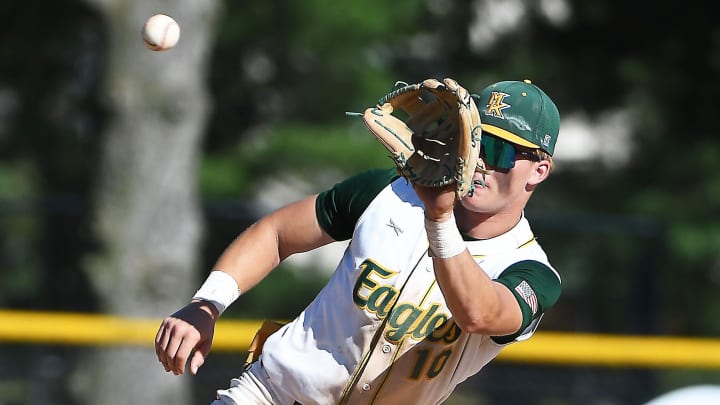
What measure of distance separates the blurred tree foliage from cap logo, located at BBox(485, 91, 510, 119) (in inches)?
251

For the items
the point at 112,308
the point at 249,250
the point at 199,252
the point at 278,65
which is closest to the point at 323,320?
the point at 249,250

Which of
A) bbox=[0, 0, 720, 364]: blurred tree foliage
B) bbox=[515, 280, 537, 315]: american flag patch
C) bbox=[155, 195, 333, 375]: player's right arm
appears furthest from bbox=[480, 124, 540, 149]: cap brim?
bbox=[0, 0, 720, 364]: blurred tree foliage

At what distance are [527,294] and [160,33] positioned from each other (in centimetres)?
138

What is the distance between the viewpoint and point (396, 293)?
135 inches

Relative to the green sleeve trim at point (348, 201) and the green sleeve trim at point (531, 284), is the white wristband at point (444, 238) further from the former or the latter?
the green sleeve trim at point (348, 201)

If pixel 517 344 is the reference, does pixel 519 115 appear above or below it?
above

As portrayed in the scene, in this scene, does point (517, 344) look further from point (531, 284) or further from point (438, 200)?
point (438, 200)

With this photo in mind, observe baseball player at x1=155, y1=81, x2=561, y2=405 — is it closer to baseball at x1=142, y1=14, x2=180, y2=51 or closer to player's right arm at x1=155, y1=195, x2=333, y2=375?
player's right arm at x1=155, y1=195, x2=333, y2=375

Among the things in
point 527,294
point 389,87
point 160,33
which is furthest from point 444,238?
point 389,87

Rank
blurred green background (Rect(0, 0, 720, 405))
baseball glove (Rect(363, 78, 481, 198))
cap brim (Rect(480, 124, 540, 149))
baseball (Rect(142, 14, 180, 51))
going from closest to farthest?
baseball glove (Rect(363, 78, 481, 198)), cap brim (Rect(480, 124, 540, 149)), baseball (Rect(142, 14, 180, 51)), blurred green background (Rect(0, 0, 720, 405))

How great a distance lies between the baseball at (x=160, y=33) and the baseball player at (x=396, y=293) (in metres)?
0.68

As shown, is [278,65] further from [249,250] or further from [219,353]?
[249,250]

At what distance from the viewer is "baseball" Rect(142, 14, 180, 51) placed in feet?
12.5

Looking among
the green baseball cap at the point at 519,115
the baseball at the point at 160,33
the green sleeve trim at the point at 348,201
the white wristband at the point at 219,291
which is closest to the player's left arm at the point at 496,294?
the green baseball cap at the point at 519,115
